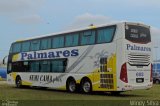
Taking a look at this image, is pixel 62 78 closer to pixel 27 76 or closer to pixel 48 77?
pixel 48 77

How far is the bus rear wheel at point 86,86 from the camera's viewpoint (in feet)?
84.5

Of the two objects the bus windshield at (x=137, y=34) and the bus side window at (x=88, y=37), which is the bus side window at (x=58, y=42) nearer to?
the bus side window at (x=88, y=37)

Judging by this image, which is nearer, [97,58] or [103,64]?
[103,64]

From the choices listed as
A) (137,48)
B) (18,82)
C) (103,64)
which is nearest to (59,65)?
(103,64)

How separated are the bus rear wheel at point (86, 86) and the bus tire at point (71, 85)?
3.10 feet

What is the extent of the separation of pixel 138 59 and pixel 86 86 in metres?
3.67

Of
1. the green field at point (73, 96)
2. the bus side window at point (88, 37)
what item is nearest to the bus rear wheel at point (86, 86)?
the green field at point (73, 96)

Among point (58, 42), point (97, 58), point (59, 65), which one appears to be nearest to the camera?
point (97, 58)

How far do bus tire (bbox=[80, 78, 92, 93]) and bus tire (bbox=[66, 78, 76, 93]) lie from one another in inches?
35.2

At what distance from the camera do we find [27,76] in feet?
109

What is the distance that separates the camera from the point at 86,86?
26.1 m

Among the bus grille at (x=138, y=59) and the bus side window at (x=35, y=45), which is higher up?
the bus side window at (x=35, y=45)

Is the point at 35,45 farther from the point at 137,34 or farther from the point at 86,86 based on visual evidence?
the point at 137,34

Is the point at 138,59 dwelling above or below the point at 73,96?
above
